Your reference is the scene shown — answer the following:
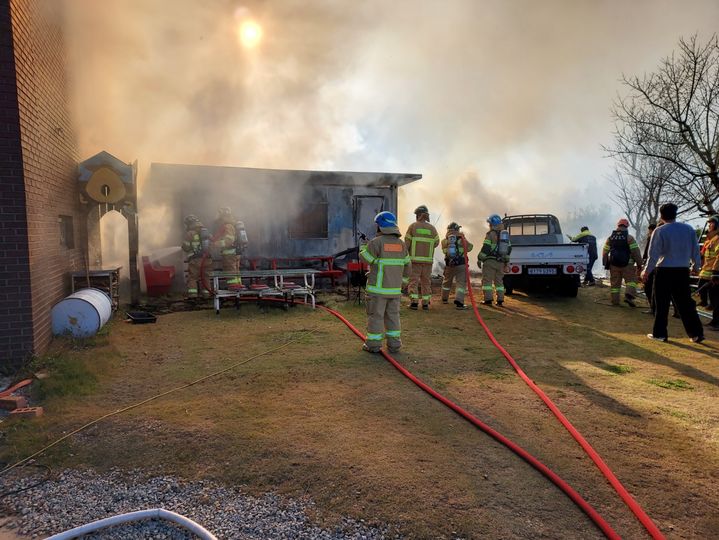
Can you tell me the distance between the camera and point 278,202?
12.3 meters

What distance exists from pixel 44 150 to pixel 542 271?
9.16m

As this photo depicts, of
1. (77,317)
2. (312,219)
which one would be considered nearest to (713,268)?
(312,219)

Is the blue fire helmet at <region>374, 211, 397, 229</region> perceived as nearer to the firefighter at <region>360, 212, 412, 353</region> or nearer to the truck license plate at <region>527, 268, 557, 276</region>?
the firefighter at <region>360, 212, 412, 353</region>

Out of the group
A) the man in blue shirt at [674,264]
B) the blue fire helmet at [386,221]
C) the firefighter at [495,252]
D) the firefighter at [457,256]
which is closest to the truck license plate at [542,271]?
the firefighter at [495,252]

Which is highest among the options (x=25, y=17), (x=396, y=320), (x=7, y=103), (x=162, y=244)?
(x=25, y=17)

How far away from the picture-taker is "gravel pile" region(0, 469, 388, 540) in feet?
7.16

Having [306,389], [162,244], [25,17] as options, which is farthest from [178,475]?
[162,244]

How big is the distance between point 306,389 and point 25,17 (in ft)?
17.7

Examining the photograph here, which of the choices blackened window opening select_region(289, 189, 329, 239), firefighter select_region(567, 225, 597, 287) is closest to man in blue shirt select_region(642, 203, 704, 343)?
firefighter select_region(567, 225, 597, 287)

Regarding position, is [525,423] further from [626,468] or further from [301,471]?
[301,471]

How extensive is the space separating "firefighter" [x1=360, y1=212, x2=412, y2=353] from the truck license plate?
530cm

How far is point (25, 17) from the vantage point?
5.09m

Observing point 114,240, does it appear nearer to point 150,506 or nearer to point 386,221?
point 386,221

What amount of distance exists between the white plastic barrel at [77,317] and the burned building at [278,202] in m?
5.81
